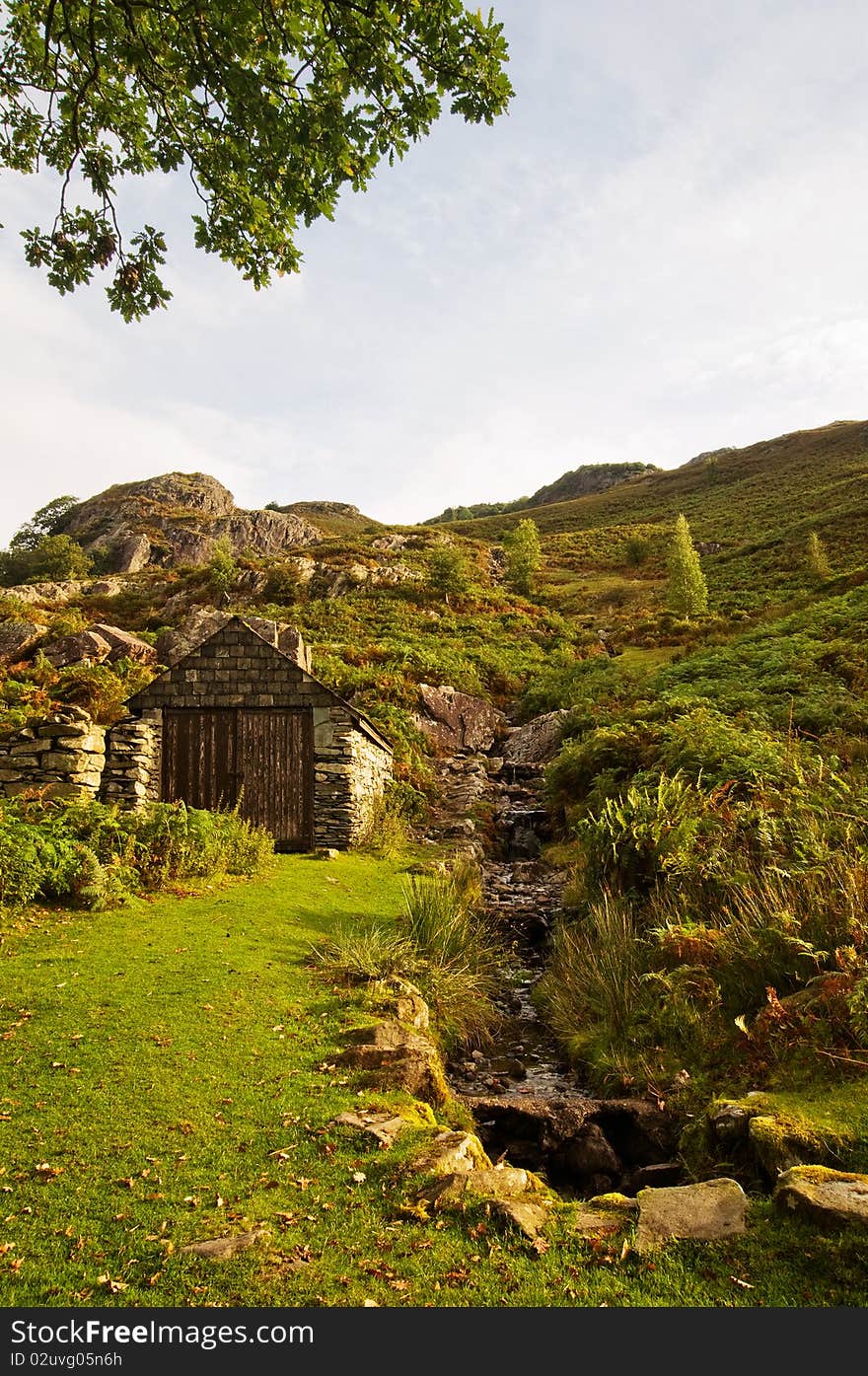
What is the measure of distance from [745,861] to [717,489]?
77.8 m

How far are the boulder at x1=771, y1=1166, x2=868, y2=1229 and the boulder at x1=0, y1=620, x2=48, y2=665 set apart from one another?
25.8m

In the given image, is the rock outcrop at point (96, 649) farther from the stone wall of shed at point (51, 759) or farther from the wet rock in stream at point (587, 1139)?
the wet rock in stream at point (587, 1139)

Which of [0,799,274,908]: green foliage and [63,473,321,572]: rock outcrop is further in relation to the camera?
[63,473,321,572]: rock outcrop

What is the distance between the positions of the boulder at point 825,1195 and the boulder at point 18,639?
25835 millimetres

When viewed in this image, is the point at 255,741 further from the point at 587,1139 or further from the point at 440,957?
the point at 587,1139

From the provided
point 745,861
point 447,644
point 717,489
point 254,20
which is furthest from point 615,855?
point 717,489

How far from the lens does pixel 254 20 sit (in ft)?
14.4

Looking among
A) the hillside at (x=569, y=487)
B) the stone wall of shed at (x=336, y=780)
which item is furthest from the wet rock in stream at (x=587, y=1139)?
the hillside at (x=569, y=487)

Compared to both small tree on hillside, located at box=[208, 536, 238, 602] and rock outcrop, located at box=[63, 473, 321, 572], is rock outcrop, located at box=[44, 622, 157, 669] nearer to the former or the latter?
small tree on hillside, located at box=[208, 536, 238, 602]

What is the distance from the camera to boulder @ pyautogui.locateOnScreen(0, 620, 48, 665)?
2419 centimetres

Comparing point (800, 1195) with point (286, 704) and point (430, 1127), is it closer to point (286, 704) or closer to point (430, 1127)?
point (430, 1127)

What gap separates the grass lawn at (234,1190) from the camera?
3.06 metres

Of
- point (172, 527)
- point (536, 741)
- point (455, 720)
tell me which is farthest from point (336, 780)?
point (172, 527)

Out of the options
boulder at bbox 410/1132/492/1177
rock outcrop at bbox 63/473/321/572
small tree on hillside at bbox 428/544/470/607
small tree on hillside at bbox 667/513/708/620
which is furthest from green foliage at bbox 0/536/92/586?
boulder at bbox 410/1132/492/1177
